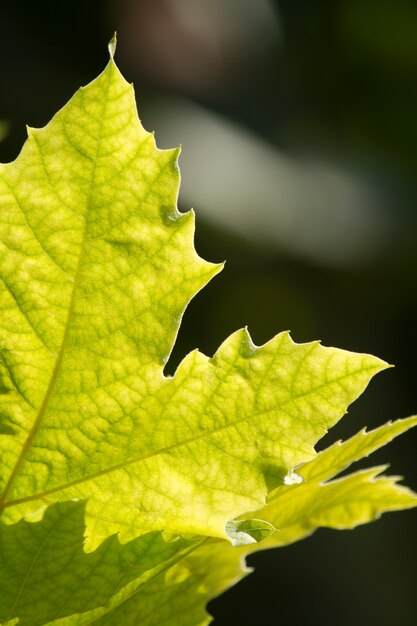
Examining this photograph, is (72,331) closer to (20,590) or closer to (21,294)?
(21,294)

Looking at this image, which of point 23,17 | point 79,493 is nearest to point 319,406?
point 79,493

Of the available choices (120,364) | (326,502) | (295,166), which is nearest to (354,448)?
(326,502)

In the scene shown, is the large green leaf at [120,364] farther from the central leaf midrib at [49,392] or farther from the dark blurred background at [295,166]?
the dark blurred background at [295,166]

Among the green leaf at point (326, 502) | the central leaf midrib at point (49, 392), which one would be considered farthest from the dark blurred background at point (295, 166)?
the central leaf midrib at point (49, 392)

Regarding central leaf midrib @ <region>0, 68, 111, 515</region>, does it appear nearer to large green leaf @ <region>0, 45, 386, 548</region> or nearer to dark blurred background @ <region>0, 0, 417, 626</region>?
large green leaf @ <region>0, 45, 386, 548</region>

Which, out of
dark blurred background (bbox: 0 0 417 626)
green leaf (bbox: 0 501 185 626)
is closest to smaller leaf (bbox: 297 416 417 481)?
green leaf (bbox: 0 501 185 626)
